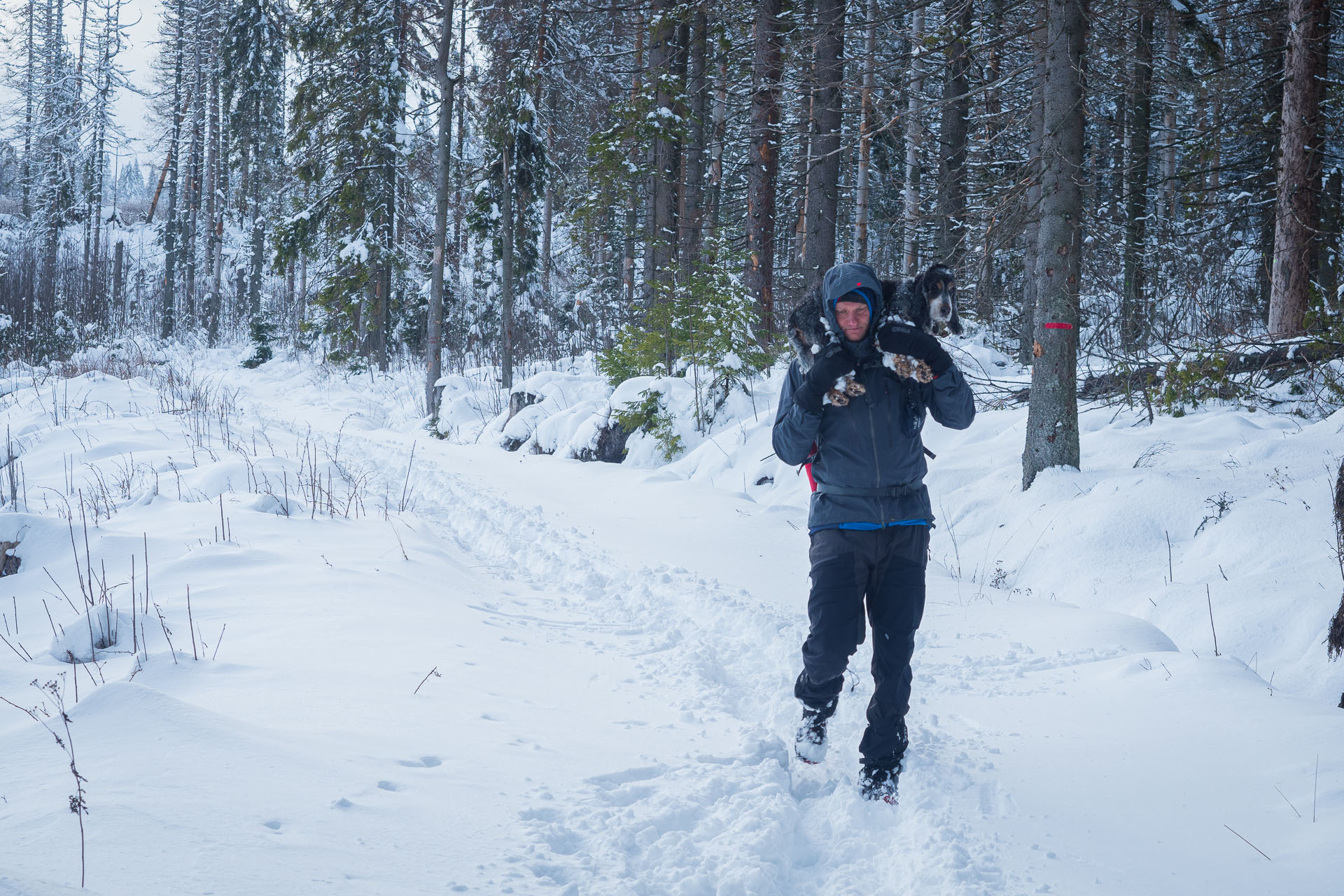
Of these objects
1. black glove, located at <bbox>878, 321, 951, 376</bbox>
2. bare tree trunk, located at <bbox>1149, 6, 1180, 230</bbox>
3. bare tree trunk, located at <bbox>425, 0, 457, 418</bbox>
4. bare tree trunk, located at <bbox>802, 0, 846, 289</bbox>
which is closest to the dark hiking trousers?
black glove, located at <bbox>878, 321, 951, 376</bbox>

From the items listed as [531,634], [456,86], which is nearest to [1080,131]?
[531,634]

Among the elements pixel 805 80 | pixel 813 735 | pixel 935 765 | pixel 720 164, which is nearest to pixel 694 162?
pixel 805 80

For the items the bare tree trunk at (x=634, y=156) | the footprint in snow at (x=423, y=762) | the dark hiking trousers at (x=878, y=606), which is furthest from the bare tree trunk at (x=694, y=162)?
the footprint in snow at (x=423, y=762)

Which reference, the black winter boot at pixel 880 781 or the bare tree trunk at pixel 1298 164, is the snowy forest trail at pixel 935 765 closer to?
the black winter boot at pixel 880 781

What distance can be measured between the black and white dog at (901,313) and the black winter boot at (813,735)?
127 cm

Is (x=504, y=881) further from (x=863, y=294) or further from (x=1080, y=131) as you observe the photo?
(x=1080, y=131)

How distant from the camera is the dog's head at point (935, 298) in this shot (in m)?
3.26

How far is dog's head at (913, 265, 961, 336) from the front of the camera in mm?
3260

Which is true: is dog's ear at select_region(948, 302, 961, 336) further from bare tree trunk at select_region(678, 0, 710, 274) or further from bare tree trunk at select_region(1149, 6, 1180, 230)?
bare tree trunk at select_region(678, 0, 710, 274)

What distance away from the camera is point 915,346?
122 inches

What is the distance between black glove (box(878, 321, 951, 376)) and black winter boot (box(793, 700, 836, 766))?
4.73 ft

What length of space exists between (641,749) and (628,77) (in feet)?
59.3

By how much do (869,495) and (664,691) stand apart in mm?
1484

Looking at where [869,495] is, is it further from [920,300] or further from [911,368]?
[920,300]
